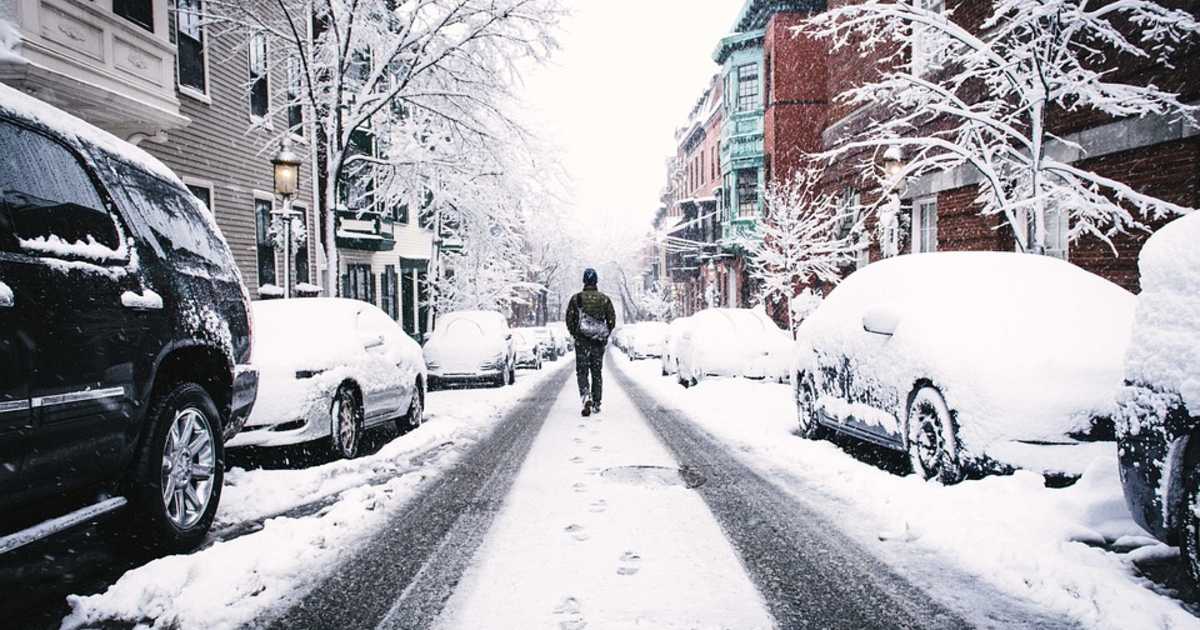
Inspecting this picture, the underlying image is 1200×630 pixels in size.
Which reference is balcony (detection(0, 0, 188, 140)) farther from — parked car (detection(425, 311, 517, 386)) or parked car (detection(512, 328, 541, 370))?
parked car (detection(512, 328, 541, 370))

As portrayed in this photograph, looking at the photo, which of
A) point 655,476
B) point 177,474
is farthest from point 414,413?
point 177,474

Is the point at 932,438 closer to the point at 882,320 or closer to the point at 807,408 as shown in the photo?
the point at 882,320

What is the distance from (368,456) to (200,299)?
10.5 ft

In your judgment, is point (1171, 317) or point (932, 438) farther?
point (932, 438)

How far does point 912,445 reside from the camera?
582 centimetres

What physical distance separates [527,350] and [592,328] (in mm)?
14153

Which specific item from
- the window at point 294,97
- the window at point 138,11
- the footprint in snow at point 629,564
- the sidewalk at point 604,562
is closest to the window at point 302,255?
the window at point 294,97

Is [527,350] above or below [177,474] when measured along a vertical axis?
below

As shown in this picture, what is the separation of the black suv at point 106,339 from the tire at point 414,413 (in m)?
4.44

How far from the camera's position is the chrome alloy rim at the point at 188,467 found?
4.16 m

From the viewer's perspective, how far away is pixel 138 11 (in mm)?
10766

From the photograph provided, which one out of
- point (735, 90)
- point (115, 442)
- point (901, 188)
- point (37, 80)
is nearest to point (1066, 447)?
point (115, 442)

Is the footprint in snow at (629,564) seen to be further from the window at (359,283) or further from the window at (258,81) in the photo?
the window at (359,283)

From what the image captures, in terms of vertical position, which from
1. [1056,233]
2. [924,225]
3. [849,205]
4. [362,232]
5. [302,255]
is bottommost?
[1056,233]
